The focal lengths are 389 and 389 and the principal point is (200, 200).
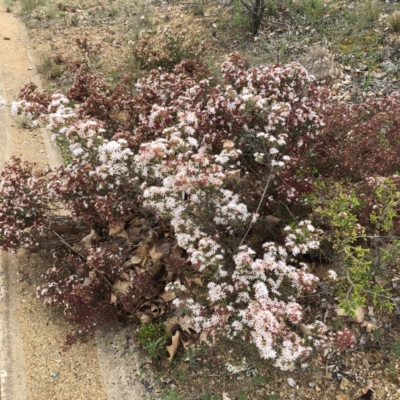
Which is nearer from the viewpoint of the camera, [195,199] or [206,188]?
[206,188]

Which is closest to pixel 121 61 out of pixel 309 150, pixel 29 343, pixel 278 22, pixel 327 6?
pixel 278 22

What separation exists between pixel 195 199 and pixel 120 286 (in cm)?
169

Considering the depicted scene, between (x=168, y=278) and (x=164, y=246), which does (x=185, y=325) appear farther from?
(x=164, y=246)

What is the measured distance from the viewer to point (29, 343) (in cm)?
425

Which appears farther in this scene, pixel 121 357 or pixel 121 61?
pixel 121 61

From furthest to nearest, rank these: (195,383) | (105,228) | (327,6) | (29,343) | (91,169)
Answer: (327,6) < (105,228) < (29,343) < (91,169) < (195,383)

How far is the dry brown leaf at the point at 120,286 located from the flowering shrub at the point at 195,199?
0.02 meters

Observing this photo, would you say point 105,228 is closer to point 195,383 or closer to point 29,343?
point 29,343

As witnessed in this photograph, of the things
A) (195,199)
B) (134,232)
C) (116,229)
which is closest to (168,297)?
(134,232)

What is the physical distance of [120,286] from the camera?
4.34m

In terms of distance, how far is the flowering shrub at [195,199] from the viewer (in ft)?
10.3

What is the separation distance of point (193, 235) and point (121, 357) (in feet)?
5.42

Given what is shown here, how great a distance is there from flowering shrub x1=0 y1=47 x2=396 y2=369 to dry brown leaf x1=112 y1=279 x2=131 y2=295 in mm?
15

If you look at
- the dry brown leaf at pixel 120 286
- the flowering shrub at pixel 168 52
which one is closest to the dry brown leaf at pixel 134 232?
the dry brown leaf at pixel 120 286
